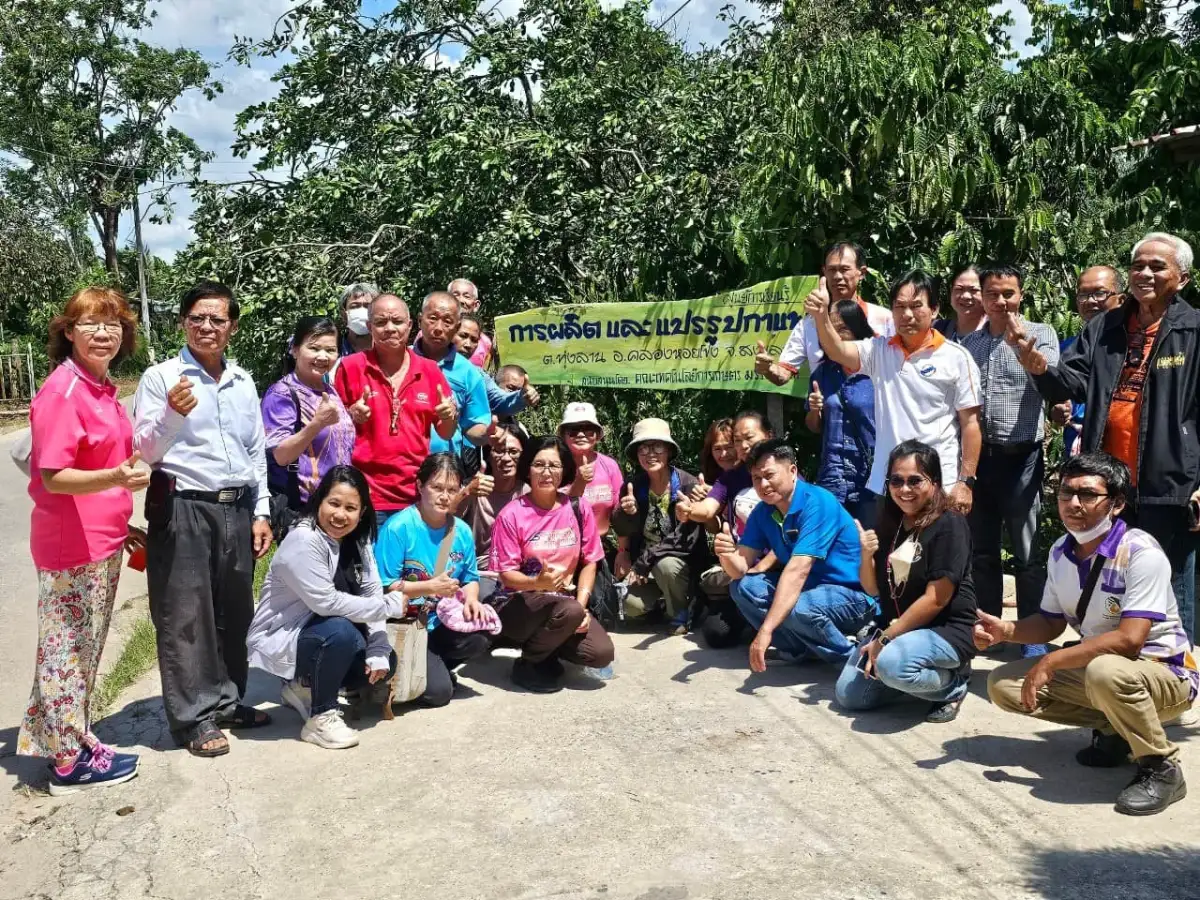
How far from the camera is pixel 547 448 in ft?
18.3

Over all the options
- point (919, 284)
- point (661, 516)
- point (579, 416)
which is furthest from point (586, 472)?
point (919, 284)

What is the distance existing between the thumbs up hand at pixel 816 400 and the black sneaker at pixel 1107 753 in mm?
2185

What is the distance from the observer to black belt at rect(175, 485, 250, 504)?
179 inches

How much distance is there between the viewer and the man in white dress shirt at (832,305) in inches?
223

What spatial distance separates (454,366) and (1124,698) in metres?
3.49

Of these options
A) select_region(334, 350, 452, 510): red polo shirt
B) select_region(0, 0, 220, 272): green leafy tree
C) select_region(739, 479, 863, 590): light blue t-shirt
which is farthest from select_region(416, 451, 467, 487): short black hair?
select_region(0, 0, 220, 272): green leafy tree

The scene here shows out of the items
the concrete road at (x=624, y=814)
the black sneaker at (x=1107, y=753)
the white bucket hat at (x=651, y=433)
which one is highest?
the white bucket hat at (x=651, y=433)

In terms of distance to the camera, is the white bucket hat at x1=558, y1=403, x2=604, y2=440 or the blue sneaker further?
the white bucket hat at x1=558, y1=403, x2=604, y2=440

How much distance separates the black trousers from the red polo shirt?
0.71 metres

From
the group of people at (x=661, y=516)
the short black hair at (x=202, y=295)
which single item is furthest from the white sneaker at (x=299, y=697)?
the short black hair at (x=202, y=295)

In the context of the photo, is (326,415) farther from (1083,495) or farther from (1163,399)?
(1163,399)

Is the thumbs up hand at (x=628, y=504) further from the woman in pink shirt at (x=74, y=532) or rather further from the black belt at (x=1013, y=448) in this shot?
the woman in pink shirt at (x=74, y=532)

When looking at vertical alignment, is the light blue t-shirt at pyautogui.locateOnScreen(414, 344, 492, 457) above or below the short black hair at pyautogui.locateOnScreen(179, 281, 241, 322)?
below

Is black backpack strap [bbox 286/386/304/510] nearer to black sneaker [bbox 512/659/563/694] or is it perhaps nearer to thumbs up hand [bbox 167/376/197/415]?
thumbs up hand [bbox 167/376/197/415]
